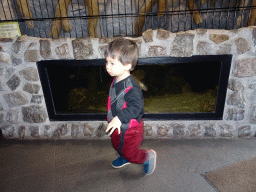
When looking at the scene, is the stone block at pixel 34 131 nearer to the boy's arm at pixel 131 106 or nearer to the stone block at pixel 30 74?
the stone block at pixel 30 74

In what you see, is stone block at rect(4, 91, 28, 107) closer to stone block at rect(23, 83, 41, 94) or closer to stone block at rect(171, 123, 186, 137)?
stone block at rect(23, 83, 41, 94)

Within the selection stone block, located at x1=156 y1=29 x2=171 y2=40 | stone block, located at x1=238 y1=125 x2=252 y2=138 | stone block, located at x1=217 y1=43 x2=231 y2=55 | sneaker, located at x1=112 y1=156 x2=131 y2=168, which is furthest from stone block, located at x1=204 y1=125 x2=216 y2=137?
stone block, located at x1=156 y1=29 x2=171 y2=40

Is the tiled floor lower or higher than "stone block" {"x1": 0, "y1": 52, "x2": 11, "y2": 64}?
lower

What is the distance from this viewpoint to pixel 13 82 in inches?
93.8

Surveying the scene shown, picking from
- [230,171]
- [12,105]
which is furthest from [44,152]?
[230,171]

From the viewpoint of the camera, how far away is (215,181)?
5.77 ft

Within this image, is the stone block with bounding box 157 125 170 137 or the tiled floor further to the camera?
the stone block with bounding box 157 125 170 137

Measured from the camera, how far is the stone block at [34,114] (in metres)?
2.49

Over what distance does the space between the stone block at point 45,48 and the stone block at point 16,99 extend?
0.67 m

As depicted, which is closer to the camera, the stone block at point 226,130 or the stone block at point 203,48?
the stone block at point 203,48

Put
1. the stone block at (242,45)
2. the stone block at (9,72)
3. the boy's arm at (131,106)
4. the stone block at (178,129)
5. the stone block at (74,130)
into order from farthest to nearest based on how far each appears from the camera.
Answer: the stone block at (74,130)
the stone block at (178,129)
the stone block at (9,72)
the stone block at (242,45)
the boy's arm at (131,106)

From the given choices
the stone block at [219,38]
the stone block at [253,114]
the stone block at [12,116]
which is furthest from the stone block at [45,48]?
the stone block at [253,114]

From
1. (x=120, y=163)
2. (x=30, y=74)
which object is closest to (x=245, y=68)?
(x=120, y=163)

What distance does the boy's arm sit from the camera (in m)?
1.41
